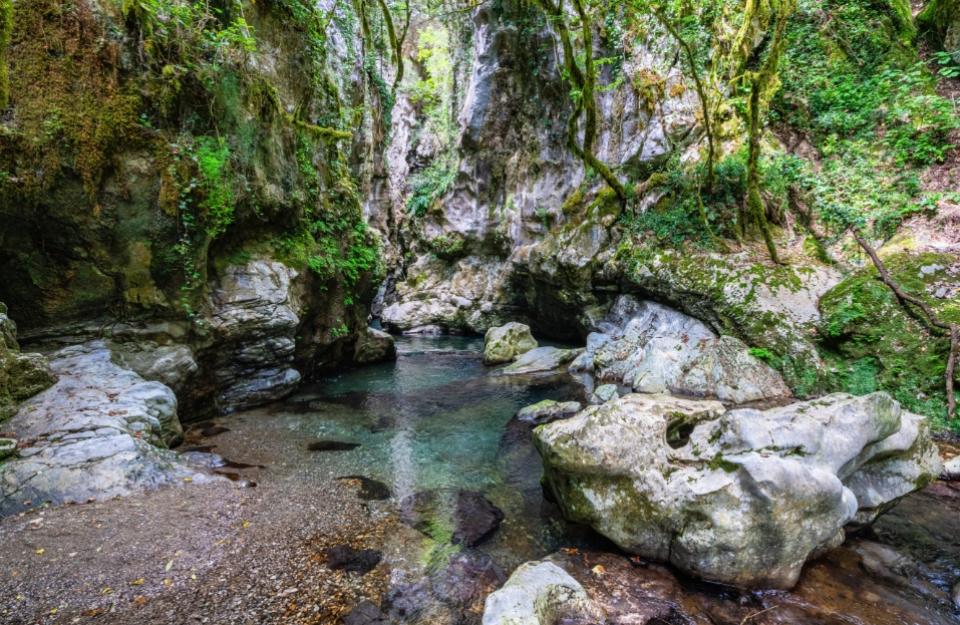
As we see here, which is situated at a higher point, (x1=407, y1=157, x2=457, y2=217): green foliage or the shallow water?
(x1=407, y1=157, x2=457, y2=217): green foliage

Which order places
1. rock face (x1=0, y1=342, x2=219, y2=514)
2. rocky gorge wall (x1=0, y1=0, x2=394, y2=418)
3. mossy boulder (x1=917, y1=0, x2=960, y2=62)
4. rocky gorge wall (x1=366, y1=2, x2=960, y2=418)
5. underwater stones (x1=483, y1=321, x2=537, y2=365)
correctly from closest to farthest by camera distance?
rock face (x1=0, y1=342, x2=219, y2=514) → rocky gorge wall (x1=0, y1=0, x2=394, y2=418) → rocky gorge wall (x1=366, y1=2, x2=960, y2=418) → mossy boulder (x1=917, y1=0, x2=960, y2=62) → underwater stones (x1=483, y1=321, x2=537, y2=365)

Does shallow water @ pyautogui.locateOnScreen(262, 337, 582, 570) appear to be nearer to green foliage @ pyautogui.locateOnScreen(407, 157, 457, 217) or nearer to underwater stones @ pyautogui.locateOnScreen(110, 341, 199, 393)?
underwater stones @ pyautogui.locateOnScreen(110, 341, 199, 393)

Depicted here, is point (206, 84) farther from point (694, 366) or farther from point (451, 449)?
point (694, 366)

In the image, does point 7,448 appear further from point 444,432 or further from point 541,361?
point 541,361

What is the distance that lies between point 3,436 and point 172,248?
→ 3.27 m

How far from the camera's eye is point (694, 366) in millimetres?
9102

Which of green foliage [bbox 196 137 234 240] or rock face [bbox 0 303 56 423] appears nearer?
rock face [bbox 0 303 56 423]

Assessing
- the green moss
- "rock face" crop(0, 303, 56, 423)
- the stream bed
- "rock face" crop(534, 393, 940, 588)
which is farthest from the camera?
the green moss

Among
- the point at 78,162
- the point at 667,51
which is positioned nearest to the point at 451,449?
the point at 78,162

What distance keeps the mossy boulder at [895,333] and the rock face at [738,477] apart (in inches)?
112

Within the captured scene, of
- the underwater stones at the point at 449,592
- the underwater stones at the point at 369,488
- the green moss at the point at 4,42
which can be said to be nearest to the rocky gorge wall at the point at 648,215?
the underwater stones at the point at 449,592

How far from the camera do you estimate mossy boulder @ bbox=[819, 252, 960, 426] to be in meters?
6.37

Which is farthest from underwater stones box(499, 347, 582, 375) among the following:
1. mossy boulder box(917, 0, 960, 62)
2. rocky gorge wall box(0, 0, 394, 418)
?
mossy boulder box(917, 0, 960, 62)

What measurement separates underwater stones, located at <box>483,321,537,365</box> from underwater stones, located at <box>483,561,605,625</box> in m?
10.6
